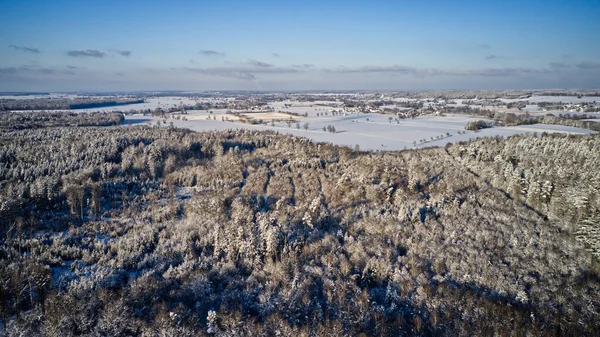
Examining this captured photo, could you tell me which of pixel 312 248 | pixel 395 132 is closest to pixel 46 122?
pixel 395 132

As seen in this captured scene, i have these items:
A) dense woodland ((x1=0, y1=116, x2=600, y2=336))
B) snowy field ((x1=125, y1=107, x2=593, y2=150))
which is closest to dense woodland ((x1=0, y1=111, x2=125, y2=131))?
snowy field ((x1=125, y1=107, x2=593, y2=150))

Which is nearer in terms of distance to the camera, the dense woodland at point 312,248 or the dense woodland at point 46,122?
the dense woodland at point 312,248

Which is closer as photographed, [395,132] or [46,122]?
[395,132]

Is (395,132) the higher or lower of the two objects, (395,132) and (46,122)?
the lower

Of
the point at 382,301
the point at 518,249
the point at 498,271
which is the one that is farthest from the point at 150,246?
the point at 518,249

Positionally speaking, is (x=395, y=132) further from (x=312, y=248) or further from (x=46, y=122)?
(x=46, y=122)

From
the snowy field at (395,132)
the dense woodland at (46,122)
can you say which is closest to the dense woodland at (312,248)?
the snowy field at (395,132)

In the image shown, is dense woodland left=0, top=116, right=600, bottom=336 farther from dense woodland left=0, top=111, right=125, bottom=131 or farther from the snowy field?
dense woodland left=0, top=111, right=125, bottom=131

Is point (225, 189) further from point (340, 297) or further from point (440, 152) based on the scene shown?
point (440, 152)

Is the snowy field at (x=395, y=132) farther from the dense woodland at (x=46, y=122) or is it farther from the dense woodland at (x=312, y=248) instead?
the dense woodland at (x=312, y=248)
